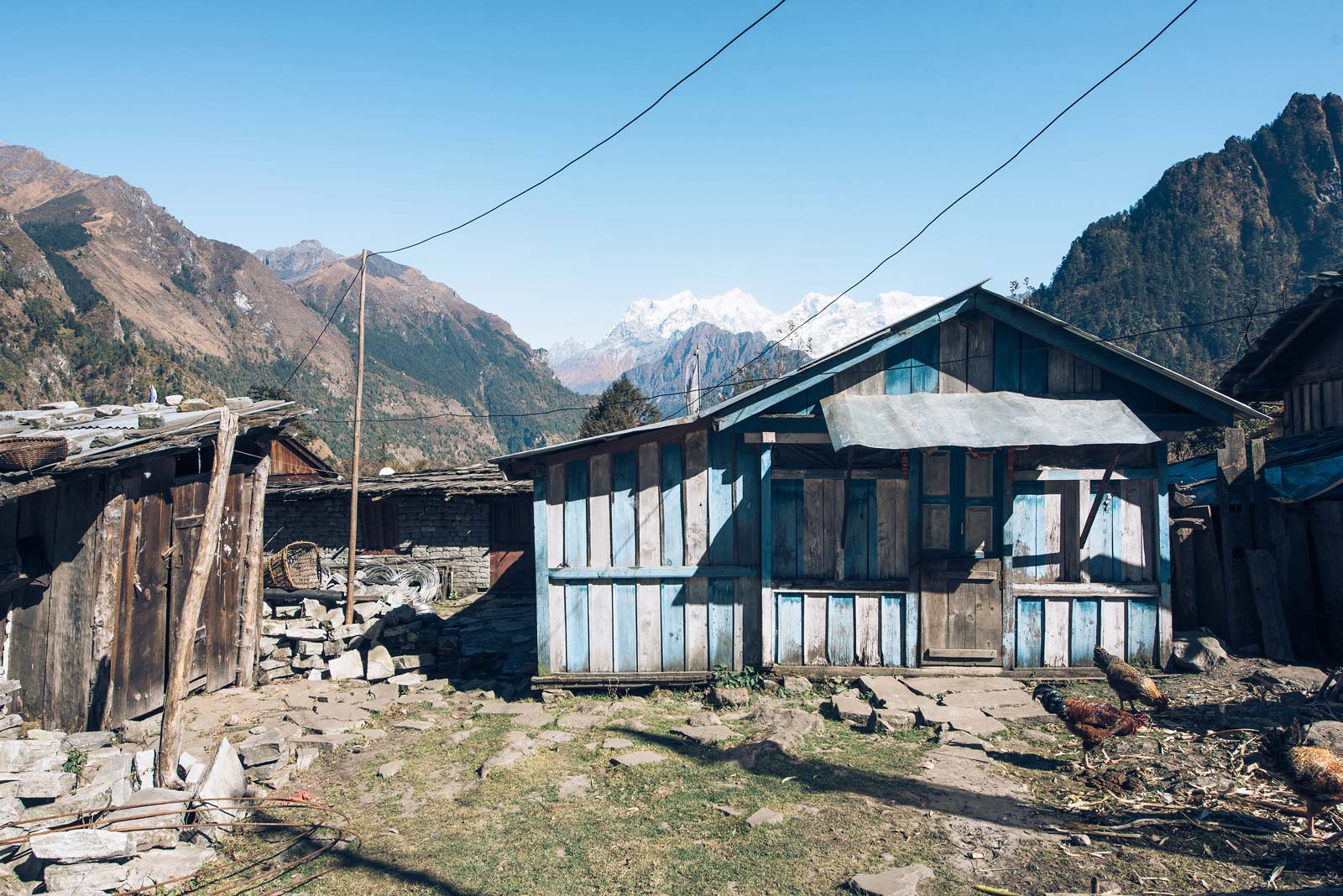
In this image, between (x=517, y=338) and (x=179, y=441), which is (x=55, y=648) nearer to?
(x=179, y=441)

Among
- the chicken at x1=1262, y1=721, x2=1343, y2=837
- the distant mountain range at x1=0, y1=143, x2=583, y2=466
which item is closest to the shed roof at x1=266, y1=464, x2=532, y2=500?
the chicken at x1=1262, y1=721, x2=1343, y2=837

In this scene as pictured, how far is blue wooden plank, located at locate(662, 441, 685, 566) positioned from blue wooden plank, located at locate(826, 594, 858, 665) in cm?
195

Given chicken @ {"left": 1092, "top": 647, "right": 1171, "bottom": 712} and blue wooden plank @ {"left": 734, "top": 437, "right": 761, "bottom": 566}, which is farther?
blue wooden plank @ {"left": 734, "top": 437, "right": 761, "bottom": 566}

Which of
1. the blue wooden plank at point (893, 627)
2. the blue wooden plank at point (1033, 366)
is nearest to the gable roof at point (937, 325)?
the blue wooden plank at point (1033, 366)

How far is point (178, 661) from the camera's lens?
6.47 m

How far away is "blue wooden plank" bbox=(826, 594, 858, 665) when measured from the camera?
964 cm

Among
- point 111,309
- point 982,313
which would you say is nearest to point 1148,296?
point 982,313

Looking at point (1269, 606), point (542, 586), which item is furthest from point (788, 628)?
point (1269, 606)

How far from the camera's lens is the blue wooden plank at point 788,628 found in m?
9.65

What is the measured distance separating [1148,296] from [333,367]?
98.0 meters

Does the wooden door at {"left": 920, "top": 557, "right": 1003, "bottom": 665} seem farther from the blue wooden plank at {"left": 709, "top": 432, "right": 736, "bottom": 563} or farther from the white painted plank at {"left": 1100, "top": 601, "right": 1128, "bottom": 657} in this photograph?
the blue wooden plank at {"left": 709, "top": 432, "right": 736, "bottom": 563}

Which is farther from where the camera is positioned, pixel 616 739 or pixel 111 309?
pixel 111 309

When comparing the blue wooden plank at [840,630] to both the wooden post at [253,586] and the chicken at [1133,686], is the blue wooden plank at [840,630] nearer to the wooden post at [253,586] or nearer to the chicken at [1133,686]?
the chicken at [1133,686]

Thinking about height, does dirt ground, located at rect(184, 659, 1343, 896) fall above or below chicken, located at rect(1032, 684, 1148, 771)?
below
